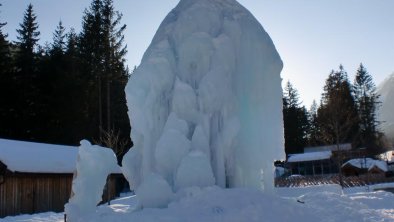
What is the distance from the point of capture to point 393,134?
117188mm

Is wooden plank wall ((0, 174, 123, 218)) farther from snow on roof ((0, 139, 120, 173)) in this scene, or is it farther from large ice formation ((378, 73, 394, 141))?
large ice formation ((378, 73, 394, 141))

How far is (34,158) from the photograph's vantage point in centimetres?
2333

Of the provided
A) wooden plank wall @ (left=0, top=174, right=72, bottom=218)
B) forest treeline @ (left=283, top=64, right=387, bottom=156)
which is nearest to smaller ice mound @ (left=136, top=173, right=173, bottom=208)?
wooden plank wall @ (left=0, top=174, right=72, bottom=218)

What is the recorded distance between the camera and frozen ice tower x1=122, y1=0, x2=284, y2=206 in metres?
10.7

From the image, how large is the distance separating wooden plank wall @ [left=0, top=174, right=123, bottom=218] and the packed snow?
1.53ft

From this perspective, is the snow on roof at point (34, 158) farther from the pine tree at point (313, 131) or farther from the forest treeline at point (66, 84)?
the pine tree at point (313, 131)

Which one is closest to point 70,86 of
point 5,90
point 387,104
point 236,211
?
point 5,90

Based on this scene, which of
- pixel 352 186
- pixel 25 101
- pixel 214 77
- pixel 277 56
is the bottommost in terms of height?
pixel 352 186

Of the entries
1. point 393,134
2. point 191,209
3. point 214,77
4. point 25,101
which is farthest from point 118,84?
point 393,134

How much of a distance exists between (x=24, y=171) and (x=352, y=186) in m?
21.4

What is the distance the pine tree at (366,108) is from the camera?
54188 mm

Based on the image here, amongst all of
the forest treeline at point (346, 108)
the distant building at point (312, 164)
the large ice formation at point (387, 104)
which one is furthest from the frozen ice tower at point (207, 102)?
the large ice formation at point (387, 104)

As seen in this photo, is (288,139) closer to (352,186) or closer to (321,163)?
(321,163)

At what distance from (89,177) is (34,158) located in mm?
14313
